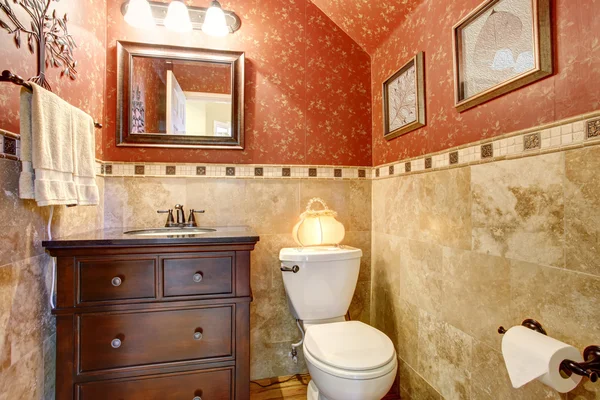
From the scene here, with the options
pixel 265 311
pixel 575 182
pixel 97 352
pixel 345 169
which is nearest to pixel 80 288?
pixel 97 352

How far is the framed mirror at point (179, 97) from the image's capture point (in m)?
1.78

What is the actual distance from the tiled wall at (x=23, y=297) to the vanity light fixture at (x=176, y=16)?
1116 millimetres

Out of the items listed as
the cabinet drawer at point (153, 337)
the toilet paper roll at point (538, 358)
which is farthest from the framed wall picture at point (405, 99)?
the cabinet drawer at point (153, 337)

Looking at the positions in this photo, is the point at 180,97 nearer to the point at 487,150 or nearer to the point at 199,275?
the point at 199,275

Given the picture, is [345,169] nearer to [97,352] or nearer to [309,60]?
[309,60]

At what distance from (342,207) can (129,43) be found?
1651 millimetres

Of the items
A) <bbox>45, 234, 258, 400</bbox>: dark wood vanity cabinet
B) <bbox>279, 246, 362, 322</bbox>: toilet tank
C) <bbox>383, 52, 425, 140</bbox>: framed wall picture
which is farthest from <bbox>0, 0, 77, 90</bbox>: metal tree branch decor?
<bbox>383, 52, 425, 140</bbox>: framed wall picture

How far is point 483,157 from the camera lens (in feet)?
3.80

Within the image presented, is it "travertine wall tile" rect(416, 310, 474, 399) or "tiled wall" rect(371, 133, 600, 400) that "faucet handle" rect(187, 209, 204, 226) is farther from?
"travertine wall tile" rect(416, 310, 474, 399)

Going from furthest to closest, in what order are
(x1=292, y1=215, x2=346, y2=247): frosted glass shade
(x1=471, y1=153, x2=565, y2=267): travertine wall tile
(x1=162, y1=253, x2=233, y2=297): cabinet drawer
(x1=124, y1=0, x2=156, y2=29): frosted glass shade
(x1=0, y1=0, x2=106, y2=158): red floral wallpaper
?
(x1=292, y1=215, x2=346, y2=247): frosted glass shade → (x1=124, y1=0, x2=156, y2=29): frosted glass shade → (x1=162, y1=253, x2=233, y2=297): cabinet drawer → (x1=0, y1=0, x2=106, y2=158): red floral wallpaper → (x1=471, y1=153, x2=565, y2=267): travertine wall tile

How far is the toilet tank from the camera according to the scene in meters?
1.60

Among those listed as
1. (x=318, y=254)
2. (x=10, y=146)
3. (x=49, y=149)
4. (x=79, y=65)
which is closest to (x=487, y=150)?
(x=318, y=254)

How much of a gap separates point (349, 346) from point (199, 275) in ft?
2.36

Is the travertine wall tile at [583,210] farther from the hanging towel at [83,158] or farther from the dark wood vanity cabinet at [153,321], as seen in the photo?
the hanging towel at [83,158]
